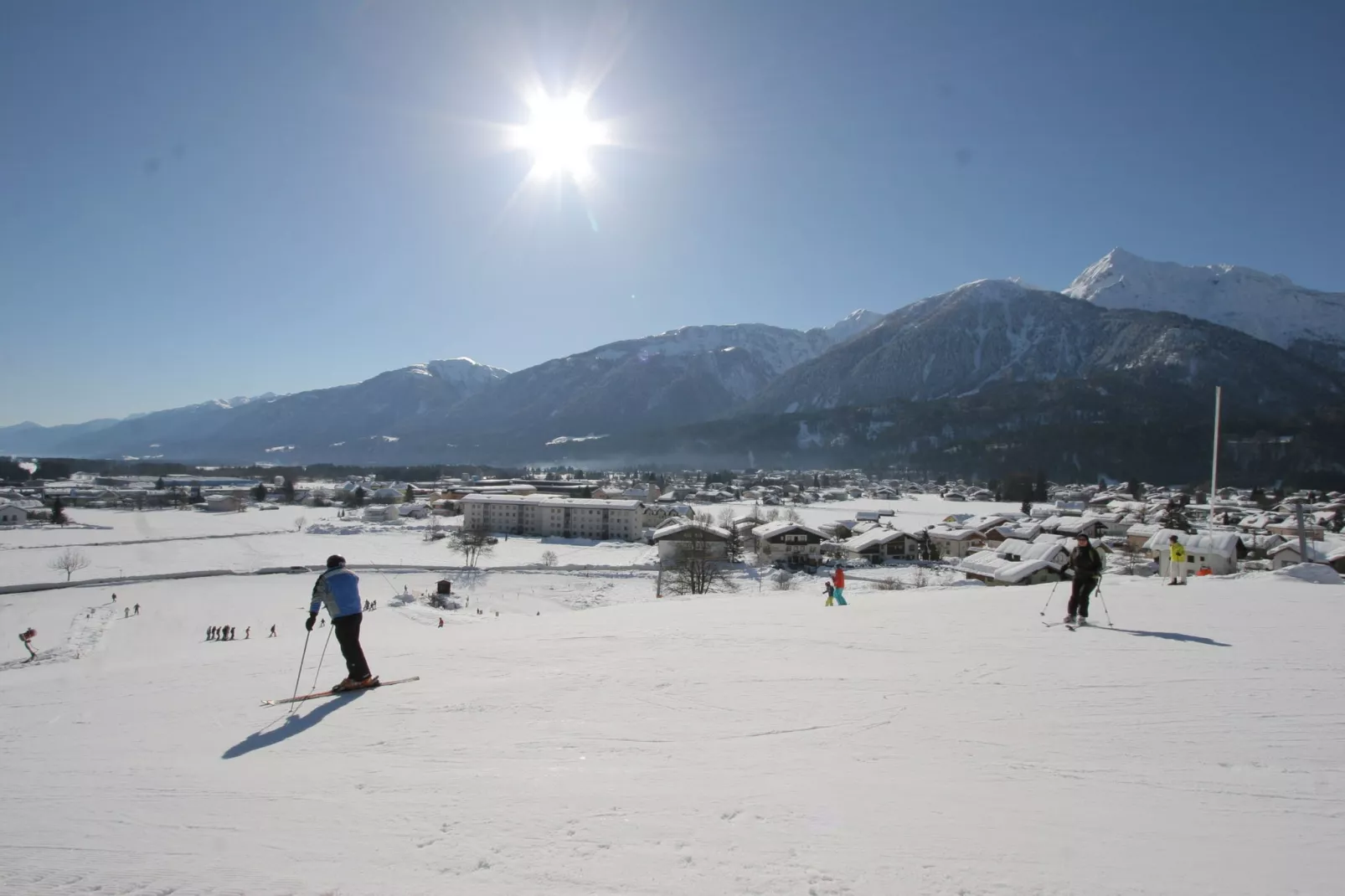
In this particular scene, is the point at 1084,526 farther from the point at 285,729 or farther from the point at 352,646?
the point at 285,729

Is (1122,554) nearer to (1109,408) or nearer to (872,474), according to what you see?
(872,474)

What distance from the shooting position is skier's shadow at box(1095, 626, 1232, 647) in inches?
301

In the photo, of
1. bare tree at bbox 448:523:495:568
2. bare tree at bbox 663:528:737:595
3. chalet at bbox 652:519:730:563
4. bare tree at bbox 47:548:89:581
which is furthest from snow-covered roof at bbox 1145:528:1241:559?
bare tree at bbox 47:548:89:581

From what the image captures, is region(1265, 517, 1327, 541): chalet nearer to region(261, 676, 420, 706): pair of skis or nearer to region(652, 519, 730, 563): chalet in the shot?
region(652, 519, 730, 563): chalet

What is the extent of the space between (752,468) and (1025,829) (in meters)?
193

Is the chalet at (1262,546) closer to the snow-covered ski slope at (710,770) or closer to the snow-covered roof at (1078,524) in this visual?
the snow-covered roof at (1078,524)

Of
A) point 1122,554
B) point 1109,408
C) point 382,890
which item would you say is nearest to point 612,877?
point 382,890

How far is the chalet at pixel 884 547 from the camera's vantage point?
51.7m

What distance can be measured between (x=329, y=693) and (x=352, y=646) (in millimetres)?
476

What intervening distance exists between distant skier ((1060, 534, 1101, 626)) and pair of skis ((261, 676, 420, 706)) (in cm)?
880

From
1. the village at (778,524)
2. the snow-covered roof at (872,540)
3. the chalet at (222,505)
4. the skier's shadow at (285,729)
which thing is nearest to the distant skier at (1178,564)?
the village at (778,524)

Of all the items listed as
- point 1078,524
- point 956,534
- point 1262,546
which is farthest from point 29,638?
point 1078,524

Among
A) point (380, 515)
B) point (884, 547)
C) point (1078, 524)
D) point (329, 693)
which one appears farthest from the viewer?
point (380, 515)

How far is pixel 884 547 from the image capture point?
52125mm
